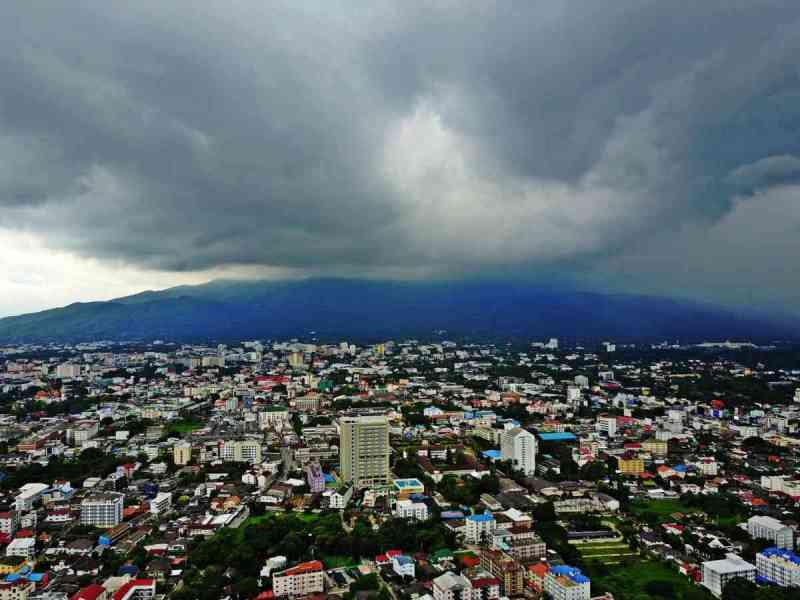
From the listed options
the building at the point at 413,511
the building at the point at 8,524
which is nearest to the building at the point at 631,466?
the building at the point at 413,511

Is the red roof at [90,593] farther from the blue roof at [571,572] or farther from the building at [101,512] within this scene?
the blue roof at [571,572]

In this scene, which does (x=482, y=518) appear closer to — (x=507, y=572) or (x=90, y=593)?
(x=507, y=572)

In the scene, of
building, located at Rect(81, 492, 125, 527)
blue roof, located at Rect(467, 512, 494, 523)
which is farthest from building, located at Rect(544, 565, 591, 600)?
building, located at Rect(81, 492, 125, 527)

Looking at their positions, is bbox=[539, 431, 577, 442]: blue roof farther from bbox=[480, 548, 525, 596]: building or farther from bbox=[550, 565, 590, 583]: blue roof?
bbox=[550, 565, 590, 583]: blue roof

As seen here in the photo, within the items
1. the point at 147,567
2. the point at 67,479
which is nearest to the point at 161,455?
the point at 67,479

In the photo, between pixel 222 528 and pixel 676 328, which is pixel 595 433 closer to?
pixel 222 528

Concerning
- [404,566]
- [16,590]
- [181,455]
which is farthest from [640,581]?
[181,455]
